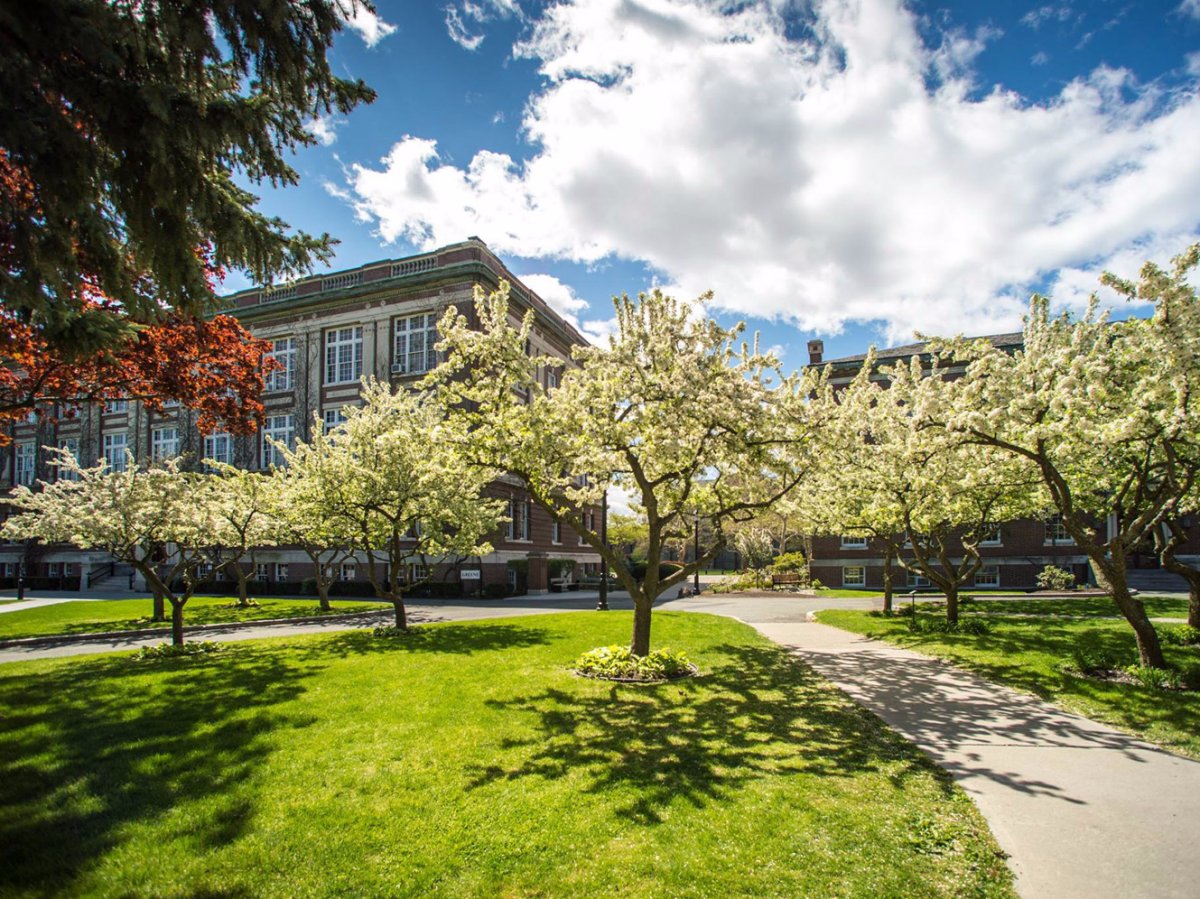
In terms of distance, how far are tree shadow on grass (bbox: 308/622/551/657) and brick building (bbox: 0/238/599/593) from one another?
15.3 m

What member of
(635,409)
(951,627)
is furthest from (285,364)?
(951,627)

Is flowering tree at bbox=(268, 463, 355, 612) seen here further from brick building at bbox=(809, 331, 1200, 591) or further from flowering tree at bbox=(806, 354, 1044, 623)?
brick building at bbox=(809, 331, 1200, 591)

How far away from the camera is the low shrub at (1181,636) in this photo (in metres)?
13.2

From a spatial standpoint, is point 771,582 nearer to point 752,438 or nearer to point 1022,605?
point 1022,605

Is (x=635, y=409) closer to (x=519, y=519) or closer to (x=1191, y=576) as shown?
(x=1191, y=576)

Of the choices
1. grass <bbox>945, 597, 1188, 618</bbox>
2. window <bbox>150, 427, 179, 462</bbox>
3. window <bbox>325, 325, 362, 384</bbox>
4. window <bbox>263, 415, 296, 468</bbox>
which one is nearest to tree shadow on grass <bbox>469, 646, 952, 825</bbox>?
grass <bbox>945, 597, 1188, 618</bbox>

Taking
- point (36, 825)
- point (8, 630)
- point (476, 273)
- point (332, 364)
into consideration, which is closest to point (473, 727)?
point (36, 825)

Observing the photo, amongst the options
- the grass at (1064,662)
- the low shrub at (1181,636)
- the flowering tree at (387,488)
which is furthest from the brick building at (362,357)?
the low shrub at (1181,636)

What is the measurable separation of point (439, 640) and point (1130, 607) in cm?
1317

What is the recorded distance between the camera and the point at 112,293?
5.96m

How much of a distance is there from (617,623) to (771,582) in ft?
69.2

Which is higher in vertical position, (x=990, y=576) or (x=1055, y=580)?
(x=1055, y=580)

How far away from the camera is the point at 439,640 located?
1545 cm

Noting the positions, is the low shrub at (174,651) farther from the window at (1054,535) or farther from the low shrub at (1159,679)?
the window at (1054,535)
